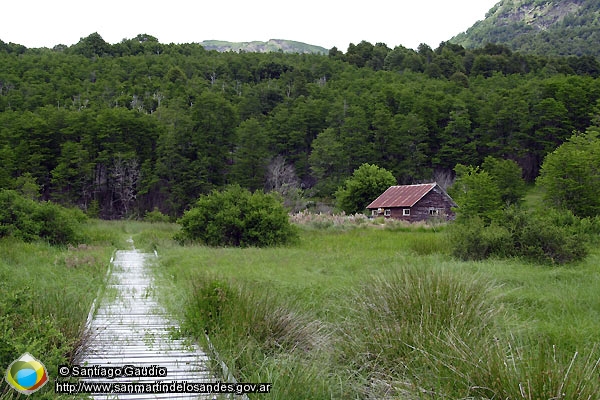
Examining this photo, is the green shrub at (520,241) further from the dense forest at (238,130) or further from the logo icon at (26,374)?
the dense forest at (238,130)

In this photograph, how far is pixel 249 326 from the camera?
5.59 metres

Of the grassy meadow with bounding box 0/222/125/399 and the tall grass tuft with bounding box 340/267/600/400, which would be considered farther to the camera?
the grassy meadow with bounding box 0/222/125/399

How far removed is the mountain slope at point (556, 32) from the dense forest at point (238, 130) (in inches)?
2550

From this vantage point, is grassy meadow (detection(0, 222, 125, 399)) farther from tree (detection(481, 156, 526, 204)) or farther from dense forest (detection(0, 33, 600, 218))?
tree (detection(481, 156, 526, 204))

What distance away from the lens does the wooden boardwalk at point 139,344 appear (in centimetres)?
466

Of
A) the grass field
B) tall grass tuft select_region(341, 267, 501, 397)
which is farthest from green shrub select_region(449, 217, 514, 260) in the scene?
tall grass tuft select_region(341, 267, 501, 397)

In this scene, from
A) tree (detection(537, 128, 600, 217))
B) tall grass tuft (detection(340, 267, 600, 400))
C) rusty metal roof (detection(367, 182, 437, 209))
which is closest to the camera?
tall grass tuft (detection(340, 267, 600, 400))

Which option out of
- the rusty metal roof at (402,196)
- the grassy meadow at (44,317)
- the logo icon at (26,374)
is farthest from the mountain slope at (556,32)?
the logo icon at (26,374)

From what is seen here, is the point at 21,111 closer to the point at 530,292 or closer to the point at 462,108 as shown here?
the point at 462,108

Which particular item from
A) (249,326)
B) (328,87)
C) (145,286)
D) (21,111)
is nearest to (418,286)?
(249,326)

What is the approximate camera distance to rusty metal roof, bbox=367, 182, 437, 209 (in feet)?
130

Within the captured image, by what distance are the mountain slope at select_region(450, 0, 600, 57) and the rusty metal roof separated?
95401 millimetres

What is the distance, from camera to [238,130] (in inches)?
2317

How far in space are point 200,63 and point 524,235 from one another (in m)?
81.0
